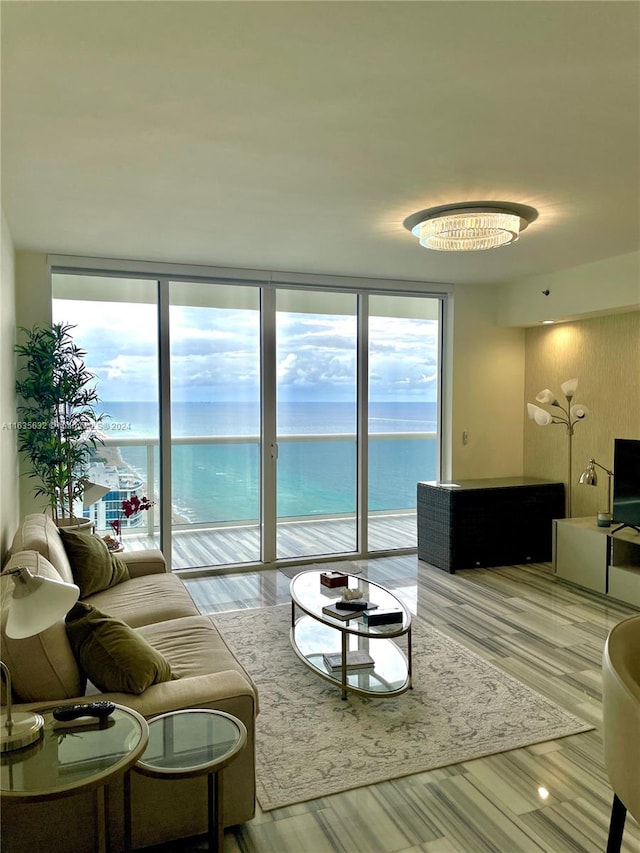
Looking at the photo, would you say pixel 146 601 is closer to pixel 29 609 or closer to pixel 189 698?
pixel 189 698

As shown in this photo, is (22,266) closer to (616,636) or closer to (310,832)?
(310,832)

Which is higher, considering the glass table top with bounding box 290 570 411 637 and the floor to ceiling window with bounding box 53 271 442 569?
the floor to ceiling window with bounding box 53 271 442 569

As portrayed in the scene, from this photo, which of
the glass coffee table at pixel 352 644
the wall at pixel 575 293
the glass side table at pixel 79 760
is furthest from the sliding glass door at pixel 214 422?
the glass side table at pixel 79 760

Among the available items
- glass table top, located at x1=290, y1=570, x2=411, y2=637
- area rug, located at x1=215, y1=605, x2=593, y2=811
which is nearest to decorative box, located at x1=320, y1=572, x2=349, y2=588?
glass table top, located at x1=290, y1=570, x2=411, y2=637

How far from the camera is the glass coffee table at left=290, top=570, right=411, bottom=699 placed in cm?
304

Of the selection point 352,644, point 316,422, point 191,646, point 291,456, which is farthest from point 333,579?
point 316,422

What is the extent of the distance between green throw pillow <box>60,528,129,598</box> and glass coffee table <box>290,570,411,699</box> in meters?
1.09

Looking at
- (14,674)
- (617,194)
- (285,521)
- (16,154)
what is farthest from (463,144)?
(285,521)

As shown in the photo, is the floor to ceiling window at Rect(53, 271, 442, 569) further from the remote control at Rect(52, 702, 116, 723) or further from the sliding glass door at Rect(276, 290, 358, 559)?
the remote control at Rect(52, 702, 116, 723)

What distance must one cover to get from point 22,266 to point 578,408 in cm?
461

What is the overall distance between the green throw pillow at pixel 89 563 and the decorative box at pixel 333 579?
1241mm

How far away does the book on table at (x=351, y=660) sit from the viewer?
10.5 feet

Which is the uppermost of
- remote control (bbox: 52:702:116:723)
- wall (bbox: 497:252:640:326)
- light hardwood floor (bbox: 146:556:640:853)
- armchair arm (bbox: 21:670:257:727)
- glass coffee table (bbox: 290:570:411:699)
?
wall (bbox: 497:252:640:326)

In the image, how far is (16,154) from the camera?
2637 mm
